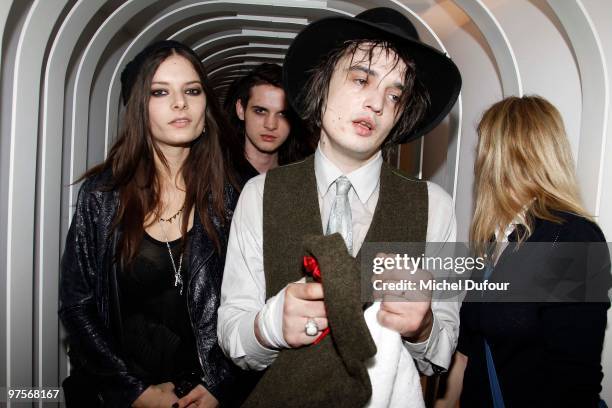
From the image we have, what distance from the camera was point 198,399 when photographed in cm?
193

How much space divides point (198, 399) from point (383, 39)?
5.65 ft

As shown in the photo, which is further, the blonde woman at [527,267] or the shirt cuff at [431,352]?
the blonde woman at [527,267]

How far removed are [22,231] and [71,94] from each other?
99 centimetres

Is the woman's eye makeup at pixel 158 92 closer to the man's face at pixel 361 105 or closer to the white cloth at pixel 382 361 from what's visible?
the man's face at pixel 361 105

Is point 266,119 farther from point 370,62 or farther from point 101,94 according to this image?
point 370,62

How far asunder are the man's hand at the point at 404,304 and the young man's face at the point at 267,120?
218 cm

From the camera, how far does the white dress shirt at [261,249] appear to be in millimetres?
1479

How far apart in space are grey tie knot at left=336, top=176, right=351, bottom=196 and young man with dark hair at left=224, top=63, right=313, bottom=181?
5.01ft

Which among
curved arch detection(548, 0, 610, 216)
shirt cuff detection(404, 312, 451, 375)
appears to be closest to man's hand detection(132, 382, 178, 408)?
shirt cuff detection(404, 312, 451, 375)

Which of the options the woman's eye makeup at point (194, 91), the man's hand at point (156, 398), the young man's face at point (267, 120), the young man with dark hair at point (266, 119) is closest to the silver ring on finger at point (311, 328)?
the man's hand at point (156, 398)

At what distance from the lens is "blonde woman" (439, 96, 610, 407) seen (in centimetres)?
162

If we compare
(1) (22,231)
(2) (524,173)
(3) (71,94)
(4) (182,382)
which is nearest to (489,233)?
(2) (524,173)

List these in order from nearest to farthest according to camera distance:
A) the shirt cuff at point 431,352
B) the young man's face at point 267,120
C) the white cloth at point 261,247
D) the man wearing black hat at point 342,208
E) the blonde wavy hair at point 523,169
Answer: the man wearing black hat at point 342,208 < the shirt cuff at point 431,352 < the white cloth at point 261,247 < the blonde wavy hair at point 523,169 < the young man's face at point 267,120

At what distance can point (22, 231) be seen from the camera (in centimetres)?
185
